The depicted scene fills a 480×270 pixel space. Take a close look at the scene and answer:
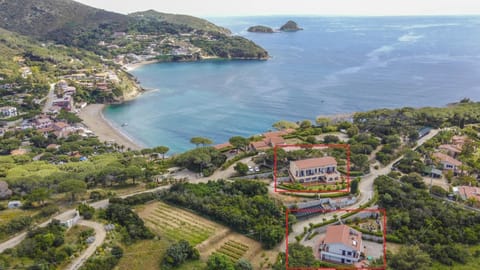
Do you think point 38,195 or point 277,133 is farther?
point 277,133

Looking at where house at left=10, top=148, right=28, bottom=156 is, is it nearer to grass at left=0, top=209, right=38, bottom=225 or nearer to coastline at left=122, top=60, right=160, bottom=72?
grass at left=0, top=209, right=38, bottom=225

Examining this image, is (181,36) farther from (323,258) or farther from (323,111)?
(323,258)

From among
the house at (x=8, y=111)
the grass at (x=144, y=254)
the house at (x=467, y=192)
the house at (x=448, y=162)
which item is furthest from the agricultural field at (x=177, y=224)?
the house at (x=8, y=111)

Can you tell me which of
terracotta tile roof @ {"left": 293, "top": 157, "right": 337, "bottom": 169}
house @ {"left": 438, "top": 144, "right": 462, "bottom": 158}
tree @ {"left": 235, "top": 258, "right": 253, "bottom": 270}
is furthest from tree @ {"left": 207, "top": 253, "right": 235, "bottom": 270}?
house @ {"left": 438, "top": 144, "right": 462, "bottom": 158}

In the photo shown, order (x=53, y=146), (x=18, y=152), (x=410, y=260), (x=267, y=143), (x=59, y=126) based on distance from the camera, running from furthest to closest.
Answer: (x=59, y=126)
(x=53, y=146)
(x=18, y=152)
(x=267, y=143)
(x=410, y=260)

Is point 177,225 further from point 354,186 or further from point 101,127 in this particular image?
point 101,127

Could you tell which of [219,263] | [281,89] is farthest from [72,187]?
[281,89]

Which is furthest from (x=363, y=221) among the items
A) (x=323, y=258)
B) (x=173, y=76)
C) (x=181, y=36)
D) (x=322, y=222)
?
(x=181, y=36)
